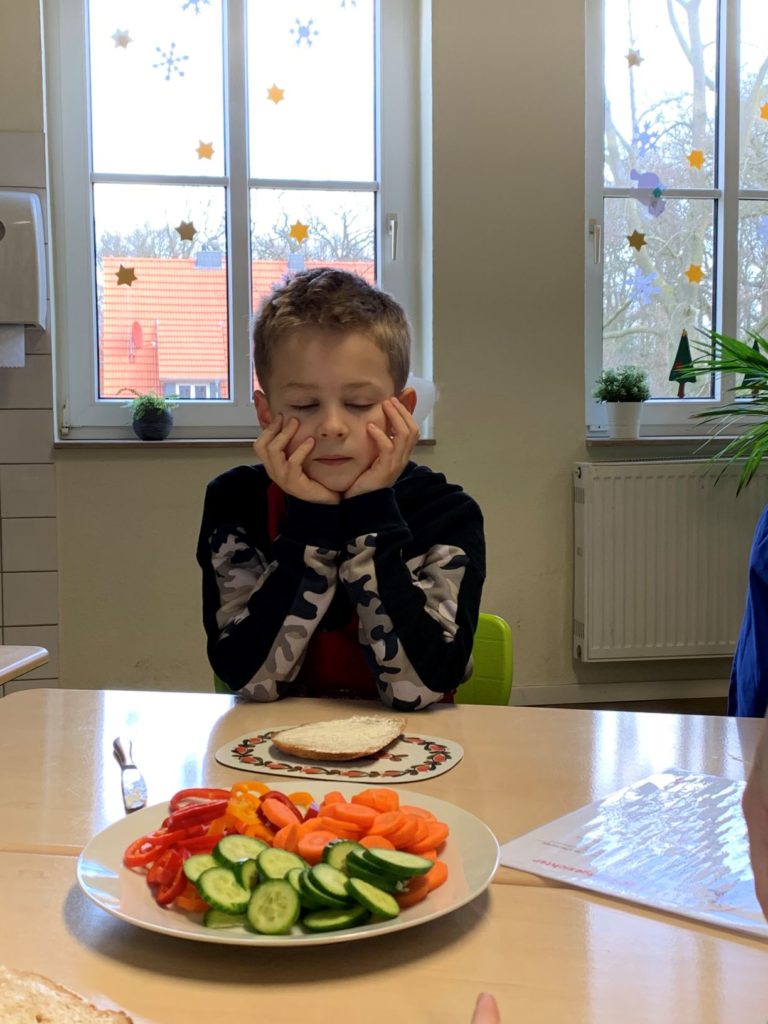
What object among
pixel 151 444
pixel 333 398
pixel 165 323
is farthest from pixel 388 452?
pixel 165 323

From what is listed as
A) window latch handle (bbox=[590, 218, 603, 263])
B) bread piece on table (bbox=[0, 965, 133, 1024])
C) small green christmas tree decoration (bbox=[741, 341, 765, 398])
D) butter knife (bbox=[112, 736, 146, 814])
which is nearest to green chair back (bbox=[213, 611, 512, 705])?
butter knife (bbox=[112, 736, 146, 814])

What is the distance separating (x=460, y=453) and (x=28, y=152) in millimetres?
1532

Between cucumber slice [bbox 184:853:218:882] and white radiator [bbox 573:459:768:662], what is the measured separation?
101 inches

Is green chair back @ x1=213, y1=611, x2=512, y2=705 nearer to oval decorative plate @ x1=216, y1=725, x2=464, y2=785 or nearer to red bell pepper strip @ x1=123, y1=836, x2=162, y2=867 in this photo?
oval decorative plate @ x1=216, y1=725, x2=464, y2=785

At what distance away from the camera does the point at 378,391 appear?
1388mm

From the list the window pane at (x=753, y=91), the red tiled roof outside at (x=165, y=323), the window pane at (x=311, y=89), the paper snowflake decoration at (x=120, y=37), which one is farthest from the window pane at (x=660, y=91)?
the paper snowflake decoration at (x=120, y=37)

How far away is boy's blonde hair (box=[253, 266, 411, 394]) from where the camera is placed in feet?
4.53

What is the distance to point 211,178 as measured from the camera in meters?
3.10

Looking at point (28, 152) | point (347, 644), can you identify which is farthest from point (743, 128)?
point (347, 644)

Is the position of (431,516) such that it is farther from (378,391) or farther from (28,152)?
(28,152)

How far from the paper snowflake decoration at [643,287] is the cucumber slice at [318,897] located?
3003 millimetres

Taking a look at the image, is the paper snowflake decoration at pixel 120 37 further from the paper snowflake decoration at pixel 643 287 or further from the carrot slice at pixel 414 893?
the carrot slice at pixel 414 893

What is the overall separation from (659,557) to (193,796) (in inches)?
101

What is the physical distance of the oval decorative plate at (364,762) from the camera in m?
0.94
